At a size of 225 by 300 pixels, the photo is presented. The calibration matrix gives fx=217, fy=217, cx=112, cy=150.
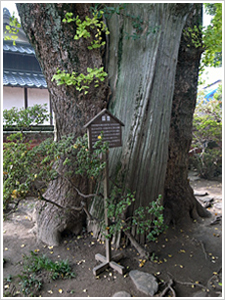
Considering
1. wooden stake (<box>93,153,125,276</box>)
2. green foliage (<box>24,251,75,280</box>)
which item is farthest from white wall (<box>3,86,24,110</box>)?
wooden stake (<box>93,153,125,276</box>)

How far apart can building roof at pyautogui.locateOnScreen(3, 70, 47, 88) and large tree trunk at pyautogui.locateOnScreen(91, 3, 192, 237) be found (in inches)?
180

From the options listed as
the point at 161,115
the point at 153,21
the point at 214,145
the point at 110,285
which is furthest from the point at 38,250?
the point at 214,145

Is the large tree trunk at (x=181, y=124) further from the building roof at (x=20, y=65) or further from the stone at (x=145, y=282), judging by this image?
the building roof at (x=20, y=65)

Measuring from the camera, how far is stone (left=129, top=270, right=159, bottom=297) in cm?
222

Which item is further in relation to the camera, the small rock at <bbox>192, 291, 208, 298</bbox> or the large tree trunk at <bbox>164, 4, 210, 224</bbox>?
the large tree trunk at <bbox>164, 4, 210, 224</bbox>

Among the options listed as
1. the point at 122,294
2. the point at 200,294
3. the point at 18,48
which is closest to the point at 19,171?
the point at 122,294

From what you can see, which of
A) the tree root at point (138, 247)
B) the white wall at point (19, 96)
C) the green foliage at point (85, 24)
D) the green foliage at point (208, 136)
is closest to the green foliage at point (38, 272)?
the tree root at point (138, 247)

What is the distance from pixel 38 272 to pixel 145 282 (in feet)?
4.05

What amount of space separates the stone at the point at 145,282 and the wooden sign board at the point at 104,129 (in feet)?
4.78

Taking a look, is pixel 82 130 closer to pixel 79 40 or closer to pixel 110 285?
pixel 79 40

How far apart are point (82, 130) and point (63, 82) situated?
0.70 metres

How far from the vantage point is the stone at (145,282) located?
7.28ft

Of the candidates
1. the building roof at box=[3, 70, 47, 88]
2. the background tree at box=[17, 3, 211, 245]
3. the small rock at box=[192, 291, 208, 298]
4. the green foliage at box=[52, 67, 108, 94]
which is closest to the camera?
the small rock at box=[192, 291, 208, 298]

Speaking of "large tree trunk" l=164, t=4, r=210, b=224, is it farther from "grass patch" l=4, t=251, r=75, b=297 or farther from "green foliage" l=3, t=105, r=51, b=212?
"green foliage" l=3, t=105, r=51, b=212
